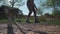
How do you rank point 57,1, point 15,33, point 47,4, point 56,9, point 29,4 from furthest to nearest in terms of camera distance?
point 47,4 → point 57,1 → point 56,9 → point 29,4 → point 15,33

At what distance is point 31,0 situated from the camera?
6.69m

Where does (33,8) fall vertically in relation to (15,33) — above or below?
above

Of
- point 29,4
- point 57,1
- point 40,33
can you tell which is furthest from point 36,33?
point 57,1

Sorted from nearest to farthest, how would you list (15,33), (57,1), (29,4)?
(15,33), (29,4), (57,1)

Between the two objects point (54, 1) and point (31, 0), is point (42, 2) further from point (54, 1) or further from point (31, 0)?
point (31, 0)

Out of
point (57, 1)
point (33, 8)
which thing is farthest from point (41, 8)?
point (33, 8)

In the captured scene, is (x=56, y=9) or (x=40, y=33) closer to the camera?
(x=40, y=33)

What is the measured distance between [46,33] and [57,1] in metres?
25.5

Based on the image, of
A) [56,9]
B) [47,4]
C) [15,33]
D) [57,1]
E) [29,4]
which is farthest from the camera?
[47,4]

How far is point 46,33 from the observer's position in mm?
3855

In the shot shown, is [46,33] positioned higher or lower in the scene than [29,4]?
lower

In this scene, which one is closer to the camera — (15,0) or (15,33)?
(15,33)

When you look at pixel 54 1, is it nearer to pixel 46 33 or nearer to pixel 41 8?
pixel 41 8

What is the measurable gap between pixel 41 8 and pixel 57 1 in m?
4.80
